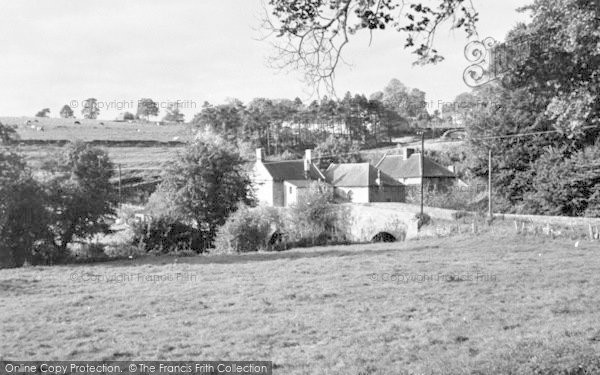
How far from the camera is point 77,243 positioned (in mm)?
31766

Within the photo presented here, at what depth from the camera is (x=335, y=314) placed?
11953 mm

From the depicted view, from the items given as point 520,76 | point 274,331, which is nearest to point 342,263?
point 274,331

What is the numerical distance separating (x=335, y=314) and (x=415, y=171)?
2038 inches

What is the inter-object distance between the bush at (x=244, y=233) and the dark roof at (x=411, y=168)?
3016 centimetres

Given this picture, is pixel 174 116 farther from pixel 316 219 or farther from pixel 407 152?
pixel 316 219

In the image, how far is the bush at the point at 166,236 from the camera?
113 ft

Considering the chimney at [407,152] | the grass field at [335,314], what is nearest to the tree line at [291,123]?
the chimney at [407,152]

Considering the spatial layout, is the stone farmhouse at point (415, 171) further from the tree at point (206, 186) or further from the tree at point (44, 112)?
Answer: the tree at point (44, 112)

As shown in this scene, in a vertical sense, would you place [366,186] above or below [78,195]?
above

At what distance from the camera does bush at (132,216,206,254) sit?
34.3 meters

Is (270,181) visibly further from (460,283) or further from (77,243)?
(460,283)

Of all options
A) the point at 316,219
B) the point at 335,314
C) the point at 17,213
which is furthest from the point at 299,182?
the point at 335,314

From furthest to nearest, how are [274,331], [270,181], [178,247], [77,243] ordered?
[270,181]
[178,247]
[77,243]
[274,331]

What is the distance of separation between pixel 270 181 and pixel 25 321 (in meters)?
48.4
